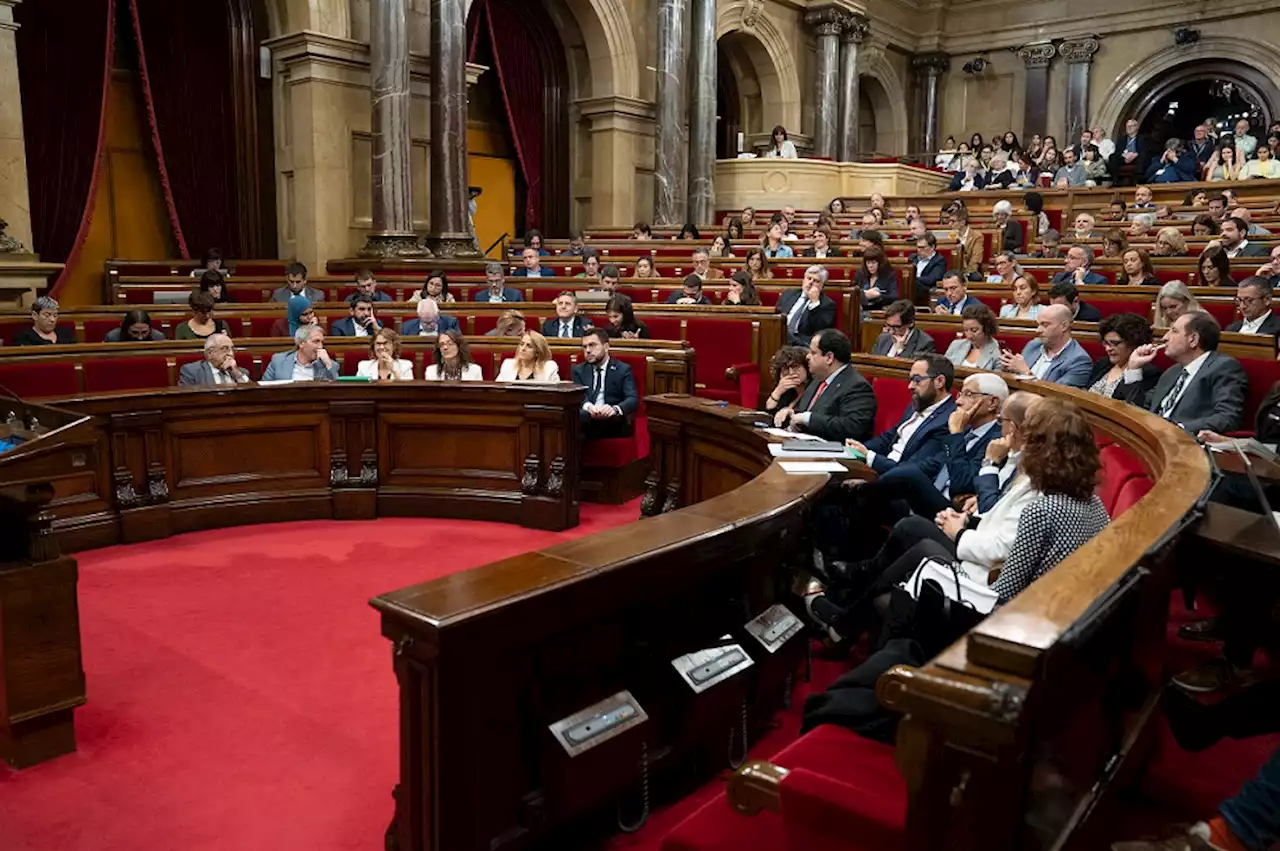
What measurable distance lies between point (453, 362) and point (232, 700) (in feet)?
9.55

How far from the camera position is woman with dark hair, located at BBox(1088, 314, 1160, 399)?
457 cm

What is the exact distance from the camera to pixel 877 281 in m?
7.83

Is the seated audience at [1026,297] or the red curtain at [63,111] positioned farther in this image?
the red curtain at [63,111]

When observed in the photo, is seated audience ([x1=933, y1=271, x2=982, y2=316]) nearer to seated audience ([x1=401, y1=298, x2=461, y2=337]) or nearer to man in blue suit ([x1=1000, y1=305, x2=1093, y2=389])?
man in blue suit ([x1=1000, y1=305, x2=1093, y2=389])

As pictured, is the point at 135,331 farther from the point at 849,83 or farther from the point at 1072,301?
the point at 849,83

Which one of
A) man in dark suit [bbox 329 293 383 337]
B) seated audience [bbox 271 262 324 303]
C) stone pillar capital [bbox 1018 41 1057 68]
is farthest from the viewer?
stone pillar capital [bbox 1018 41 1057 68]

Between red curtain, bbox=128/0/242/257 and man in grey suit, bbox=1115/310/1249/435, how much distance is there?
32.0 feet

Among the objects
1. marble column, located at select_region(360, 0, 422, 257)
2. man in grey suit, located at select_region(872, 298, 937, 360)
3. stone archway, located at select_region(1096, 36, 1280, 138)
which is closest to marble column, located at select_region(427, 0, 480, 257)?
marble column, located at select_region(360, 0, 422, 257)

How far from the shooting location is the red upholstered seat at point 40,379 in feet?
17.5

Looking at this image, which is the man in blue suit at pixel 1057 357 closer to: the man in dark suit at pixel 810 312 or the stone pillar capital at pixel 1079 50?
the man in dark suit at pixel 810 312

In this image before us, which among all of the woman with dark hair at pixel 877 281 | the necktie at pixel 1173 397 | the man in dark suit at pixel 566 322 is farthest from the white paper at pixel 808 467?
the woman with dark hair at pixel 877 281

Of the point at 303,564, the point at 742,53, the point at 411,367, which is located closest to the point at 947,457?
the point at 303,564

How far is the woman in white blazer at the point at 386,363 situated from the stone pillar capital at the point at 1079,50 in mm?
16945

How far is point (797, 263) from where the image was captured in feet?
29.7
